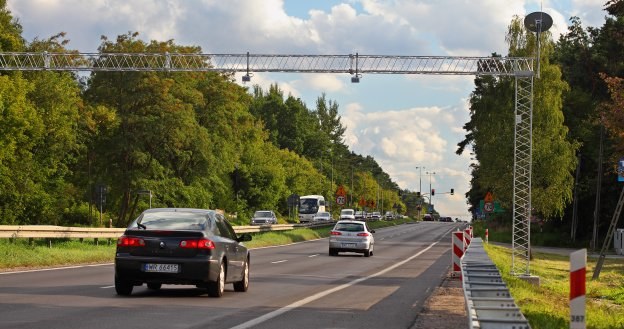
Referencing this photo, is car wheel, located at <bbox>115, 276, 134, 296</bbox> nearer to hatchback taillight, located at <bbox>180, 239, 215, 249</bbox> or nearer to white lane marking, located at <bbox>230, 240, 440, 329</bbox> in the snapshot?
hatchback taillight, located at <bbox>180, 239, 215, 249</bbox>

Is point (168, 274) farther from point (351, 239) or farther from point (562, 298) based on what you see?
point (351, 239)

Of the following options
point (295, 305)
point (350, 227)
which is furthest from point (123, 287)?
point (350, 227)

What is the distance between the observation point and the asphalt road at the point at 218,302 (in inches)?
492

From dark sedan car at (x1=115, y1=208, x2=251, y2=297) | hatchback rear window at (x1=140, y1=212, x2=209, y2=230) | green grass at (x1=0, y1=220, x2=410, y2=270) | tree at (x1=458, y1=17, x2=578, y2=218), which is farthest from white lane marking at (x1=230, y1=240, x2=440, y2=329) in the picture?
tree at (x1=458, y1=17, x2=578, y2=218)

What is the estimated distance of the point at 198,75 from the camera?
7094 centimetres

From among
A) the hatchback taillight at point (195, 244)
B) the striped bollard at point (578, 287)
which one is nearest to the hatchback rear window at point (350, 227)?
the hatchback taillight at point (195, 244)

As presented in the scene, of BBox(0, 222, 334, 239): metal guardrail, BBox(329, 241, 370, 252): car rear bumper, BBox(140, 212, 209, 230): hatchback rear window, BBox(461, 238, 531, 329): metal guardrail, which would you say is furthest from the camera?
BBox(329, 241, 370, 252): car rear bumper

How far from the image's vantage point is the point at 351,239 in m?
39.2

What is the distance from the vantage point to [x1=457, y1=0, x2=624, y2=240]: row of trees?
4931 cm

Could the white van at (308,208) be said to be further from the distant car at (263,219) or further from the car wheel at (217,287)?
the car wheel at (217,287)

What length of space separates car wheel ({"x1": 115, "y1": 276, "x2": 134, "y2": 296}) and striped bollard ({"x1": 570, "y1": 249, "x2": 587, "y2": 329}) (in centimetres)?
1028

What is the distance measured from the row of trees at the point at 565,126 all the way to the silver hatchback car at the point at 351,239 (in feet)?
32.6

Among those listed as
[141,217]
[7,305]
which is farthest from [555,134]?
[7,305]

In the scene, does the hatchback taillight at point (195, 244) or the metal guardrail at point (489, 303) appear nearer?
the metal guardrail at point (489, 303)
